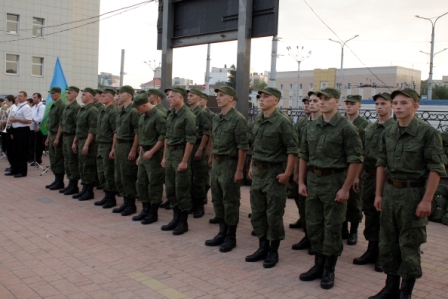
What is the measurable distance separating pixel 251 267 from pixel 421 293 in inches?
67.0

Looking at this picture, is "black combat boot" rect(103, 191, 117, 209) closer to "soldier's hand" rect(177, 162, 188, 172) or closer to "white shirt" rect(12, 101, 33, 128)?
"soldier's hand" rect(177, 162, 188, 172)

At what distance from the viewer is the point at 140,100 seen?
6.87 metres

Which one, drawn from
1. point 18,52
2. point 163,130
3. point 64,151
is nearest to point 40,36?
point 18,52

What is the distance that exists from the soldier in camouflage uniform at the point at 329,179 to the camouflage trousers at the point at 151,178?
2736 mm

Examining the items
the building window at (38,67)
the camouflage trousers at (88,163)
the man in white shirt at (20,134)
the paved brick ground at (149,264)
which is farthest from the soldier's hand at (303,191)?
the building window at (38,67)

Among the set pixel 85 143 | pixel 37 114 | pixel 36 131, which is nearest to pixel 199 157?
pixel 85 143

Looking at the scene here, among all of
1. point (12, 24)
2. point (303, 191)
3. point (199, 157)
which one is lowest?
point (303, 191)

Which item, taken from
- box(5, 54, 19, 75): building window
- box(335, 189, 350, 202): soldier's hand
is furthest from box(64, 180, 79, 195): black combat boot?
box(5, 54, 19, 75): building window

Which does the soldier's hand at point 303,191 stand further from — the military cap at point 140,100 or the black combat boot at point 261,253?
the military cap at point 140,100

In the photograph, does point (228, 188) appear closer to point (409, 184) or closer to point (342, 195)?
point (342, 195)

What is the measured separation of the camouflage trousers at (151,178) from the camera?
6.88 meters

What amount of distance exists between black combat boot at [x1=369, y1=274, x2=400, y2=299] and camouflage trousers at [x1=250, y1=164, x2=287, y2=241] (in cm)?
125

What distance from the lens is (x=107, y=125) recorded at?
796 centimetres

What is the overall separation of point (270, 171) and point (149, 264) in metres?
1.67
